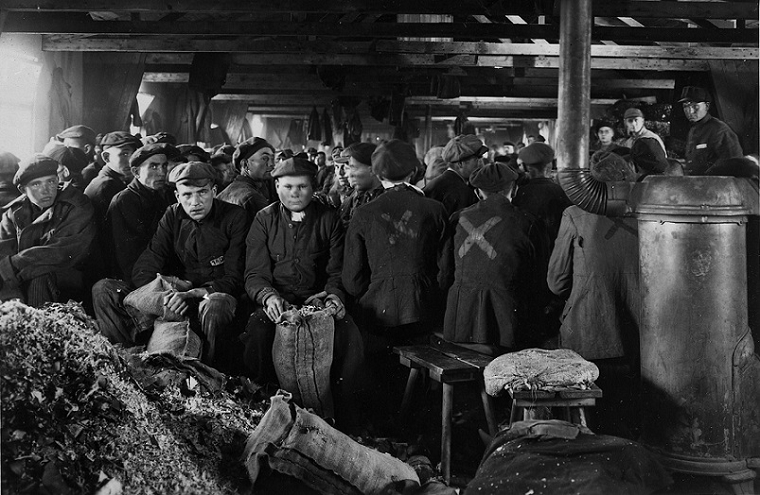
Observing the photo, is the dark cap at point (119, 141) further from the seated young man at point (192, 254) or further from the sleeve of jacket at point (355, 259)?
the sleeve of jacket at point (355, 259)

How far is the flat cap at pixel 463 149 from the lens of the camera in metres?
6.86

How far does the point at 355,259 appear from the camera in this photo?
5.45m

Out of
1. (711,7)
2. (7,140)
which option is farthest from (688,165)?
(7,140)

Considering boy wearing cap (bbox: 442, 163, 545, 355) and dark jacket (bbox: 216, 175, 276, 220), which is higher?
dark jacket (bbox: 216, 175, 276, 220)

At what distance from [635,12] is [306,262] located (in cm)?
468

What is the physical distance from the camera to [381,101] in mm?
15422

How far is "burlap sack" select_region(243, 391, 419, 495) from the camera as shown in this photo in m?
3.69

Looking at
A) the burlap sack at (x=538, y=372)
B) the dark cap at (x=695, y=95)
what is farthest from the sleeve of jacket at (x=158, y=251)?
the dark cap at (x=695, y=95)

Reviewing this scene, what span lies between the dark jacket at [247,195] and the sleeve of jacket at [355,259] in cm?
117

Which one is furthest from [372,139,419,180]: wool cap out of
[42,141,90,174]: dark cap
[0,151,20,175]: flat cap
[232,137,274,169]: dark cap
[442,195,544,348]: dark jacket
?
[42,141,90,174]: dark cap

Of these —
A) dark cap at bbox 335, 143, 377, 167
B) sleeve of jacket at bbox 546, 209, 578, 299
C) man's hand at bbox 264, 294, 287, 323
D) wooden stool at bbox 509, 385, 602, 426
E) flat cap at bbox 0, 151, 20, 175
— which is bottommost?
wooden stool at bbox 509, 385, 602, 426

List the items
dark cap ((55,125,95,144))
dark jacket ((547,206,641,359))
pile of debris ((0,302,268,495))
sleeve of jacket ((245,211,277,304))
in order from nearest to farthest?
pile of debris ((0,302,268,495)) → dark jacket ((547,206,641,359)) → sleeve of jacket ((245,211,277,304)) → dark cap ((55,125,95,144))

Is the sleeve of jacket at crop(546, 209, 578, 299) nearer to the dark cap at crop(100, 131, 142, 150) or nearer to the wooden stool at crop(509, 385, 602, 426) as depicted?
the wooden stool at crop(509, 385, 602, 426)

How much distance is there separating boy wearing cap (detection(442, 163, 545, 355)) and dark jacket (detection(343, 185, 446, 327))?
0.23 metres
